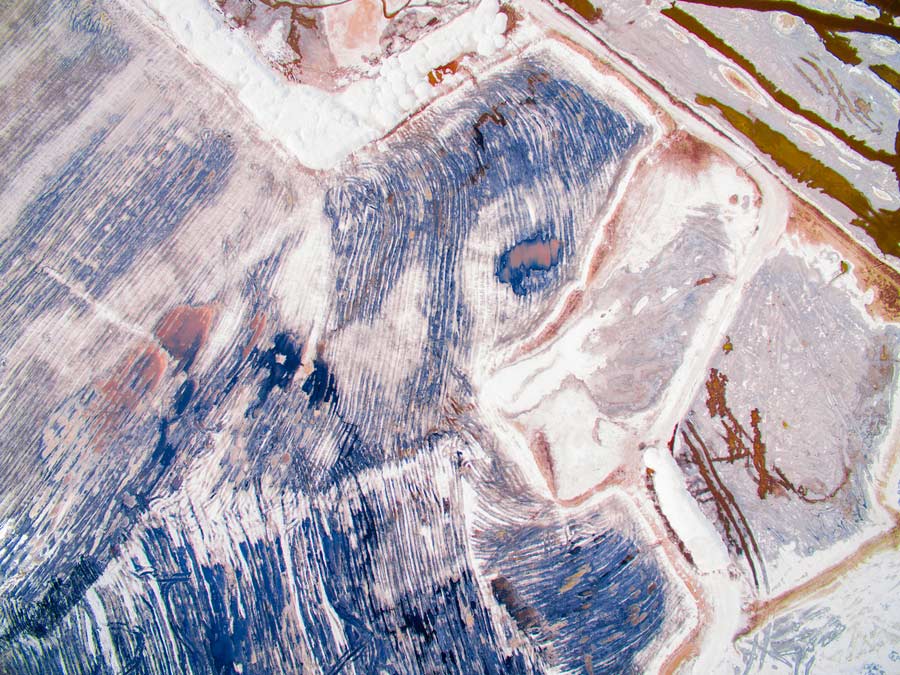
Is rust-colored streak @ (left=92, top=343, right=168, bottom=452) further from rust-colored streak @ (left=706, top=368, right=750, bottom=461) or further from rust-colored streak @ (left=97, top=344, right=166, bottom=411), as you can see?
rust-colored streak @ (left=706, top=368, right=750, bottom=461)

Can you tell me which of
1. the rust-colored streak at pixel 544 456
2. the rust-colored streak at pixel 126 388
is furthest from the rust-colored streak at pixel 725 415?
the rust-colored streak at pixel 126 388

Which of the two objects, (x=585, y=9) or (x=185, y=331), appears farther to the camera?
(x=585, y=9)

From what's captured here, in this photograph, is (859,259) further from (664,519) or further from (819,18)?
(664,519)

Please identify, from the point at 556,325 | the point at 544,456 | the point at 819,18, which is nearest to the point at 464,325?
the point at 556,325

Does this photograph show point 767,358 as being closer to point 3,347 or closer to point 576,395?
point 576,395

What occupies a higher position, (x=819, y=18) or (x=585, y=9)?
(x=585, y=9)

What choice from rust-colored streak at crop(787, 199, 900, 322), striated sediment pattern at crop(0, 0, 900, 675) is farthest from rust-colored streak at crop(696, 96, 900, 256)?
rust-colored streak at crop(787, 199, 900, 322)
